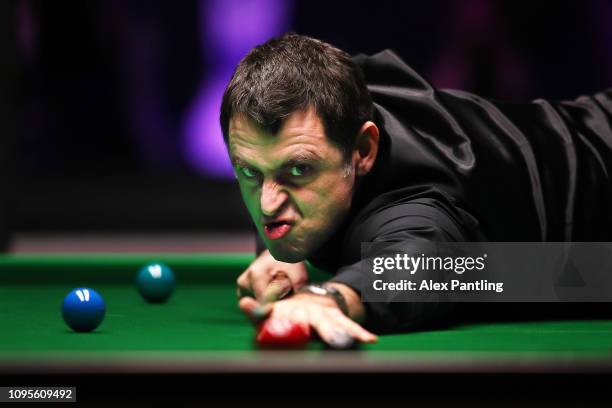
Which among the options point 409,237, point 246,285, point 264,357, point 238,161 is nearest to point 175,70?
point 246,285

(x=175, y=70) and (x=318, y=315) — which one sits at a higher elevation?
(x=175, y=70)

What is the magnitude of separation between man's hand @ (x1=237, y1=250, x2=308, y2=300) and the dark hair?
0.63m

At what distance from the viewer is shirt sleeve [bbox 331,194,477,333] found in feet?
8.77

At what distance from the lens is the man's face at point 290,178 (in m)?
2.89

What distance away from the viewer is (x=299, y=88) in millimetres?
2904

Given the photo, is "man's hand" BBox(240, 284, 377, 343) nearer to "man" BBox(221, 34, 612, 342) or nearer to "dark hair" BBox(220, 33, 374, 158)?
"man" BBox(221, 34, 612, 342)

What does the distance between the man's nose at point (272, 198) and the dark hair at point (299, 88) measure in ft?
0.52

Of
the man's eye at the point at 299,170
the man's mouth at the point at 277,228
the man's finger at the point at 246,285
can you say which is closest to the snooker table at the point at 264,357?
the man's finger at the point at 246,285

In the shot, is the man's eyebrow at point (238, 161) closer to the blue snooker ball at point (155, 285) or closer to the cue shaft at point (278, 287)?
the cue shaft at point (278, 287)

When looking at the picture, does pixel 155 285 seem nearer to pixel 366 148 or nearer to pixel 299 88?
pixel 366 148

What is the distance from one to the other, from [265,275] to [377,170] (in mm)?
605

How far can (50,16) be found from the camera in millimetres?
12008

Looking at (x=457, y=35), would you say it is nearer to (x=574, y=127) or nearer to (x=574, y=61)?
(x=574, y=61)
